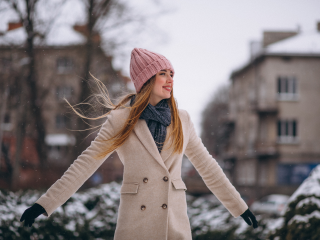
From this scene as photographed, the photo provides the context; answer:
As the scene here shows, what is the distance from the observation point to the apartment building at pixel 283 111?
26.3m

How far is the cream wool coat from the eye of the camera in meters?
2.26

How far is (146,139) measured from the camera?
2.37 meters

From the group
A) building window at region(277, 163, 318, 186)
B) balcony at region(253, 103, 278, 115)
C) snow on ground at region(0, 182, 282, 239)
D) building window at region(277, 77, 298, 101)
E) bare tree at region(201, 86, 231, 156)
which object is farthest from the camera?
bare tree at region(201, 86, 231, 156)

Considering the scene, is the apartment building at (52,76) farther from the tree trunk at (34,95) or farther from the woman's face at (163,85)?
the woman's face at (163,85)

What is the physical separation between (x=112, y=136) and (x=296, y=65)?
87.8 feet

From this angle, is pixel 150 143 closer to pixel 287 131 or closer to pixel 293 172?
pixel 293 172

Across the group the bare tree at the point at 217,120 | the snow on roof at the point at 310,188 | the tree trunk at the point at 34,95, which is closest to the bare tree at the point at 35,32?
the tree trunk at the point at 34,95

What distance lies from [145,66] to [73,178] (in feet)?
2.80

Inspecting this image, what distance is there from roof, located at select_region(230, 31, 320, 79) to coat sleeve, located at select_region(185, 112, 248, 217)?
25.7 metres

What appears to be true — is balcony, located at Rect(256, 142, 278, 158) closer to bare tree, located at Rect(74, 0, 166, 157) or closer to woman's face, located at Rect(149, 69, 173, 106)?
bare tree, located at Rect(74, 0, 166, 157)

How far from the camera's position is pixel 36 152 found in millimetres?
9883

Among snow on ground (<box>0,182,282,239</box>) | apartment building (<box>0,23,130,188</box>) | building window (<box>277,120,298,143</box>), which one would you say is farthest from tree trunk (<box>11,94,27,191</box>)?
building window (<box>277,120,298,143</box>)

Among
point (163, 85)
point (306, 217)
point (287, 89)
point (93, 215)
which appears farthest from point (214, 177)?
point (287, 89)

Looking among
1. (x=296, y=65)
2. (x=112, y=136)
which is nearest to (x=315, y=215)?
(x=112, y=136)
